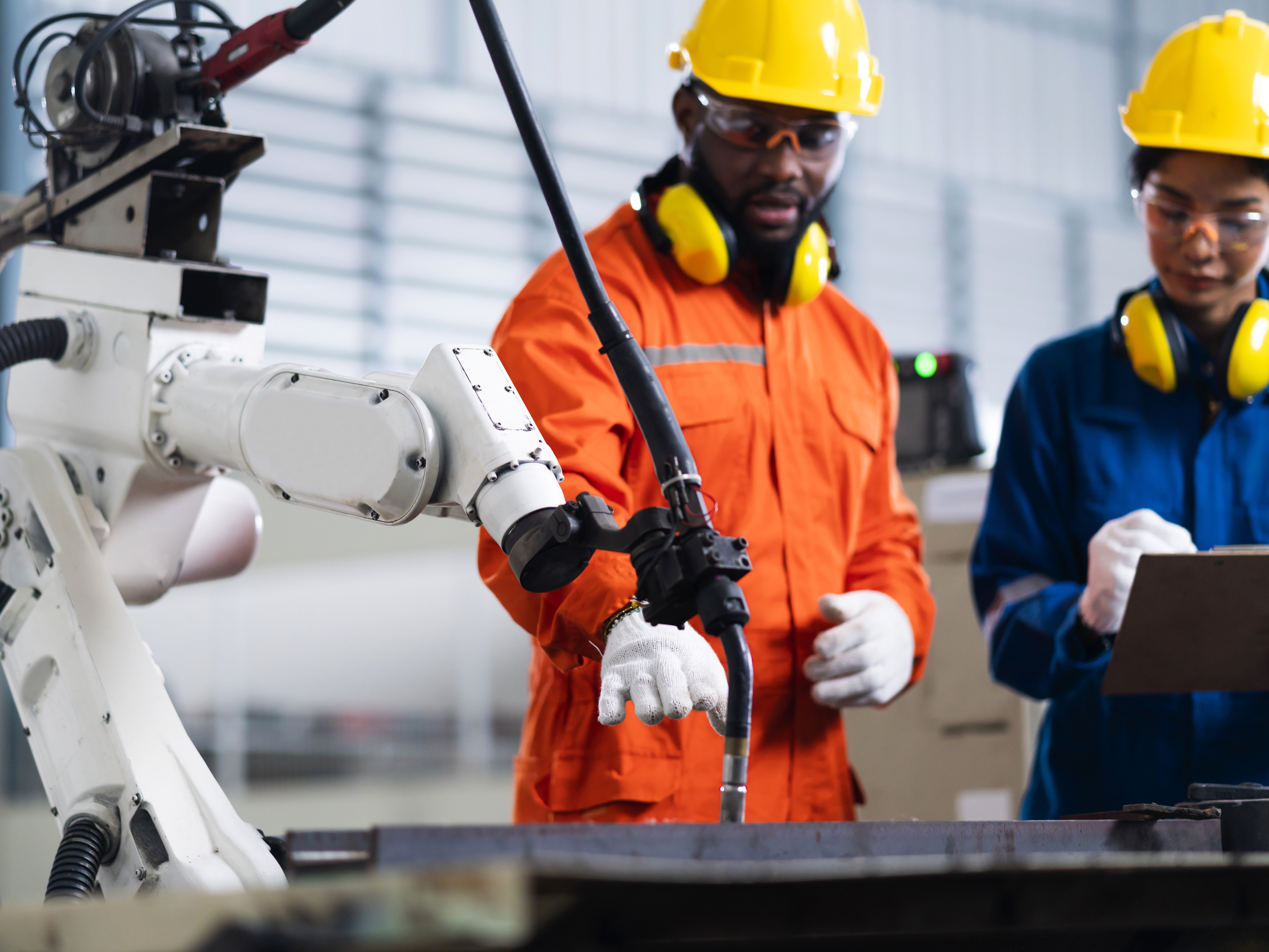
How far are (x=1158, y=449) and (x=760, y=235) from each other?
2.05 ft

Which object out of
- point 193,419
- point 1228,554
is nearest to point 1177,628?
point 1228,554

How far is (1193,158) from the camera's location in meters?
1.89

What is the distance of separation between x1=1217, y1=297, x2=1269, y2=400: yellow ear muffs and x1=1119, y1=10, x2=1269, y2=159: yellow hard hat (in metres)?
0.23

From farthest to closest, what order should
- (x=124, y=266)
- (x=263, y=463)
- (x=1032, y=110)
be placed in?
1. (x=1032, y=110)
2. (x=124, y=266)
3. (x=263, y=463)

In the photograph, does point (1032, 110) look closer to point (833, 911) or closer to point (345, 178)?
point (345, 178)

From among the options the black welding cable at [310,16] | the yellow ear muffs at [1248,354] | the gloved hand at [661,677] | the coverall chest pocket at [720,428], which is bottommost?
the gloved hand at [661,677]

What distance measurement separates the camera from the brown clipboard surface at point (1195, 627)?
1.39 meters

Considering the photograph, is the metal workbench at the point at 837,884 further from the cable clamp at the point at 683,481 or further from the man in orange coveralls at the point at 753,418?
the man in orange coveralls at the point at 753,418

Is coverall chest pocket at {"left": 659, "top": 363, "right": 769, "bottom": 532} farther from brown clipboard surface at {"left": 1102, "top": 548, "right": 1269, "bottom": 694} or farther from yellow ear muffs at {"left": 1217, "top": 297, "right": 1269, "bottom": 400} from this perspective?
yellow ear muffs at {"left": 1217, "top": 297, "right": 1269, "bottom": 400}

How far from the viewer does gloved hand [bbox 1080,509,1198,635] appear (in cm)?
167

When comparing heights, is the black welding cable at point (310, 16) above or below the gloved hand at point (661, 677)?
above

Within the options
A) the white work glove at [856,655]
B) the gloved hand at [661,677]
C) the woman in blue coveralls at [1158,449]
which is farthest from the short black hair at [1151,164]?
the gloved hand at [661,677]

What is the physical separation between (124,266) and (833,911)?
1080mm

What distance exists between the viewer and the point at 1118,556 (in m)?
1.67
